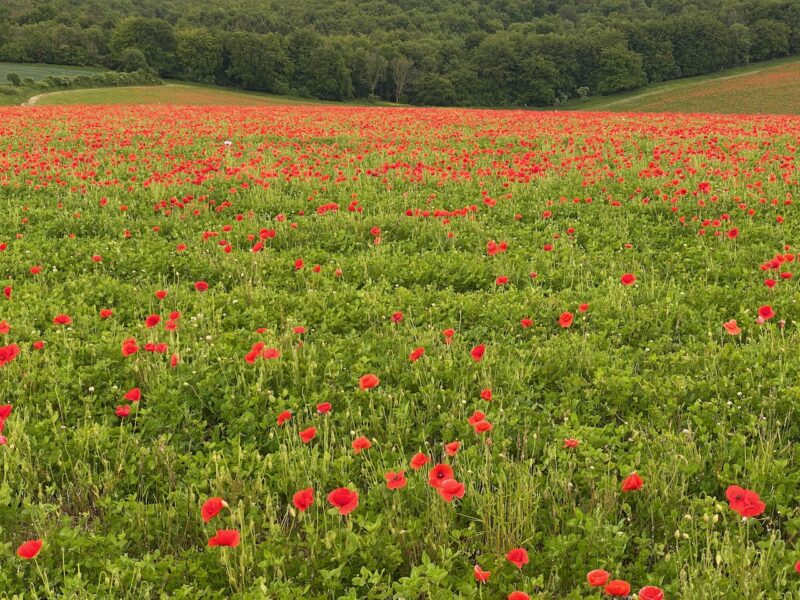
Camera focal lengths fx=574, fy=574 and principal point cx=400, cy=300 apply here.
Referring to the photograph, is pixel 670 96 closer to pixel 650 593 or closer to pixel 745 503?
pixel 745 503

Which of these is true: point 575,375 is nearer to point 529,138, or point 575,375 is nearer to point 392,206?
point 392,206

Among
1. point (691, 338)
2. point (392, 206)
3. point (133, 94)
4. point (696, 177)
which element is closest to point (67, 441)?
point (691, 338)

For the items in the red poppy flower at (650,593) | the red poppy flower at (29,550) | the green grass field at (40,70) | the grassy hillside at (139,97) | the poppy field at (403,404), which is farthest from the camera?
the green grass field at (40,70)

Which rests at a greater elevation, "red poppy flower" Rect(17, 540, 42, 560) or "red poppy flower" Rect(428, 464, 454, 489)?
"red poppy flower" Rect(428, 464, 454, 489)

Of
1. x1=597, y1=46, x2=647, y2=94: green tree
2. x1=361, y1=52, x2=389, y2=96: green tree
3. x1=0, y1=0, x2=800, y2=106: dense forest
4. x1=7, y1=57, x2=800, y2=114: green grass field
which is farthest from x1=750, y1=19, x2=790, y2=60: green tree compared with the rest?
x1=361, y1=52, x2=389, y2=96: green tree

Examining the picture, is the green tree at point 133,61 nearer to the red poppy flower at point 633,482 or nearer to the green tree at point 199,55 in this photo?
the green tree at point 199,55

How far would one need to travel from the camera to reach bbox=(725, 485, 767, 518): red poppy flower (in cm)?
233

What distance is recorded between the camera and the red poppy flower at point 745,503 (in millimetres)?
2326

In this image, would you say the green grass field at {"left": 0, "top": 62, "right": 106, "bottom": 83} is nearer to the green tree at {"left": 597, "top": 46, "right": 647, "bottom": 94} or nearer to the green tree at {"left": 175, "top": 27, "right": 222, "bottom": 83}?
the green tree at {"left": 175, "top": 27, "right": 222, "bottom": 83}

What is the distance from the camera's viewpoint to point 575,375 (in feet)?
13.6

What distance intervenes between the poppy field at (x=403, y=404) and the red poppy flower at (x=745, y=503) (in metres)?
0.01

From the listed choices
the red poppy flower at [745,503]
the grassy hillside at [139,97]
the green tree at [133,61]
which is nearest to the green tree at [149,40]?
the green tree at [133,61]

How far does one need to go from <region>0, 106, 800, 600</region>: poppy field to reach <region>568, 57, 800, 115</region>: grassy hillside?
47.6m

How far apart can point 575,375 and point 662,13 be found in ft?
403
